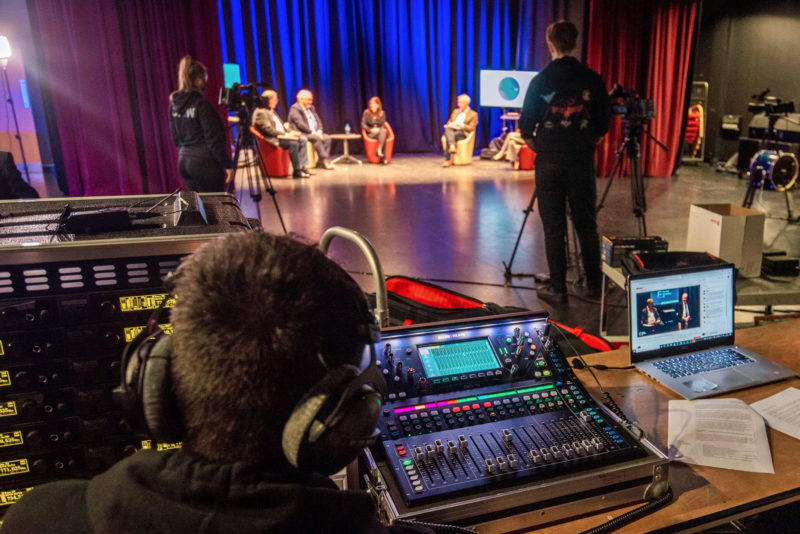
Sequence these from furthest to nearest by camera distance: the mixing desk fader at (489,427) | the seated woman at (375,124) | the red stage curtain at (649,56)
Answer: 1. the seated woman at (375,124)
2. the red stage curtain at (649,56)
3. the mixing desk fader at (489,427)

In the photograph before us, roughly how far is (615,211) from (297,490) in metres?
6.20

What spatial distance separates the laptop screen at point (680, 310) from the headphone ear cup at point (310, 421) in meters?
1.07

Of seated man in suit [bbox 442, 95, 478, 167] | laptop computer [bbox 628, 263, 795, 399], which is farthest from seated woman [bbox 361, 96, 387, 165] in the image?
laptop computer [bbox 628, 263, 795, 399]

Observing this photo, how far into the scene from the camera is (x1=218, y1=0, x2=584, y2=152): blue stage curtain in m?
11.2

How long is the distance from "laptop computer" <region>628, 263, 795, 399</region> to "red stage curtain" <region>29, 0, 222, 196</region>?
252 inches

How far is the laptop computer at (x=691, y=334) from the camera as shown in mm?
1463

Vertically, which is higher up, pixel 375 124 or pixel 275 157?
pixel 375 124

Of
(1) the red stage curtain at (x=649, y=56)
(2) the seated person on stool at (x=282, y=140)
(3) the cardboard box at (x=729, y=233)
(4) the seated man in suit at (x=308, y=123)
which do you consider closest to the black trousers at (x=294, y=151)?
(2) the seated person on stool at (x=282, y=140)

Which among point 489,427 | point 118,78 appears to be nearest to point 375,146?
point 118,78

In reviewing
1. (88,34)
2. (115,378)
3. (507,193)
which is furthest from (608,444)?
(88,34)

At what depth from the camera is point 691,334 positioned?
1.57 metres

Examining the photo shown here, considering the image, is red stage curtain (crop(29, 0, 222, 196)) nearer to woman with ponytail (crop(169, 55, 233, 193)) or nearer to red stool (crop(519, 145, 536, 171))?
woman with ponytail (crop(169, 55, 233, 193))

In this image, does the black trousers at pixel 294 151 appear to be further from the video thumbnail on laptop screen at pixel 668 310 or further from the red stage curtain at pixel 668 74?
the video thumbnail on laptop screen at pixel 668 310

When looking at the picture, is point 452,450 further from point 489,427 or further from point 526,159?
point 526,159
